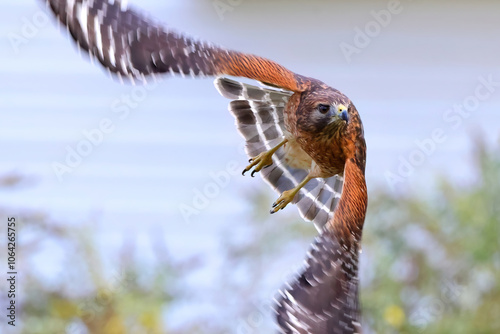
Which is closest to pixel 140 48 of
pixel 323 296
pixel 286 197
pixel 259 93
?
pixel 259 93

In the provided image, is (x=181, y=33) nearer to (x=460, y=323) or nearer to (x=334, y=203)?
(x=334, y=203)

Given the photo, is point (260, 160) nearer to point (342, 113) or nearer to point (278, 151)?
point (278, 151)

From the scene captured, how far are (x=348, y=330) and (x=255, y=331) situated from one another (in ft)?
9.78

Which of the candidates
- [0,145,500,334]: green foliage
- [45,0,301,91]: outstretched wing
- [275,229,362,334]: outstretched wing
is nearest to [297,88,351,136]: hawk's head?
[45,0,301,91]: outstretched wing

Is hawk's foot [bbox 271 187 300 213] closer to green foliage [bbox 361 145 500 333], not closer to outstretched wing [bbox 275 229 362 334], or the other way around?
outstretched wing [bbox 275 229 362 334]

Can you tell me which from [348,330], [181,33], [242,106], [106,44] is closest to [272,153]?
[242,106]

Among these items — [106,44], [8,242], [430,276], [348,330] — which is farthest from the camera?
[430,276]

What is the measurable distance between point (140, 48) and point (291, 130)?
1.76ft

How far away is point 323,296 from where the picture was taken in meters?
1.61

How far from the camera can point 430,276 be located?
4477 millimetres

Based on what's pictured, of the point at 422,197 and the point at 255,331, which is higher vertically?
the point at 422,197

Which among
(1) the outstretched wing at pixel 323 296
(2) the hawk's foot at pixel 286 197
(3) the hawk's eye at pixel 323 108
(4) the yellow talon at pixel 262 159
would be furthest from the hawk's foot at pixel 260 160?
(1) the outstretched wing at pixel 323 296

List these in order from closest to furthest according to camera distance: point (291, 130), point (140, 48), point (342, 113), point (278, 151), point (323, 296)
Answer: point (323, 296) < point (140, 48) < point (342, 113) < point (291, 130) < point (278, 151)

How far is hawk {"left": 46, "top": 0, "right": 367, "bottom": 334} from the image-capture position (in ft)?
5.30
